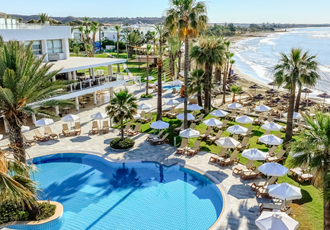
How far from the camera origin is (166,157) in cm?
1853

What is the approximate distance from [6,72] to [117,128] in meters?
13.1

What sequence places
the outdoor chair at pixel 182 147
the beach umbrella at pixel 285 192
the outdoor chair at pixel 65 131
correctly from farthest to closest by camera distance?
the outdoor chair at pixel 65 131, the outdoor chair at pixel 182 147, the beach umbrella at pixel 285 192

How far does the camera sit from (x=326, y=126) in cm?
898

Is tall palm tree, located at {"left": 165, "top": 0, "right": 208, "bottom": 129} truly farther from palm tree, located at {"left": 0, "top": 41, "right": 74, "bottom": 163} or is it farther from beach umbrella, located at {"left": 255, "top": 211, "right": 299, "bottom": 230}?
beach umbrella, located at {"left": 255, "top": 211, "right": 299, "bottom": 230}

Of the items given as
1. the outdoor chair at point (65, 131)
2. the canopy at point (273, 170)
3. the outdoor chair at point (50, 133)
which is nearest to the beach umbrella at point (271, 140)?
the canopy at point (273, 170)

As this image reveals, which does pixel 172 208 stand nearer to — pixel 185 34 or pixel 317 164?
pixel 317 164

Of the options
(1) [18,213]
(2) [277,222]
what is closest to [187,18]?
(2) [277,222]

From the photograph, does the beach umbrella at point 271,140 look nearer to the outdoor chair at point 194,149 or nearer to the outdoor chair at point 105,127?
the outdoor chair at point 194,149

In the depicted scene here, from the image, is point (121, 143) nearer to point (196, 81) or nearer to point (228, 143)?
point (228, 143)

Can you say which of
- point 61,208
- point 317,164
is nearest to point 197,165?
point 61,208

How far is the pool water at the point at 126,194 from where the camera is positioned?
1271 centimetres

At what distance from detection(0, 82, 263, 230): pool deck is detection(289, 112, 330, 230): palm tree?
3595mm

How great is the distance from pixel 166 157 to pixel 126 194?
4309 mm

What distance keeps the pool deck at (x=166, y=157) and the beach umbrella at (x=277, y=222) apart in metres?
1.20
